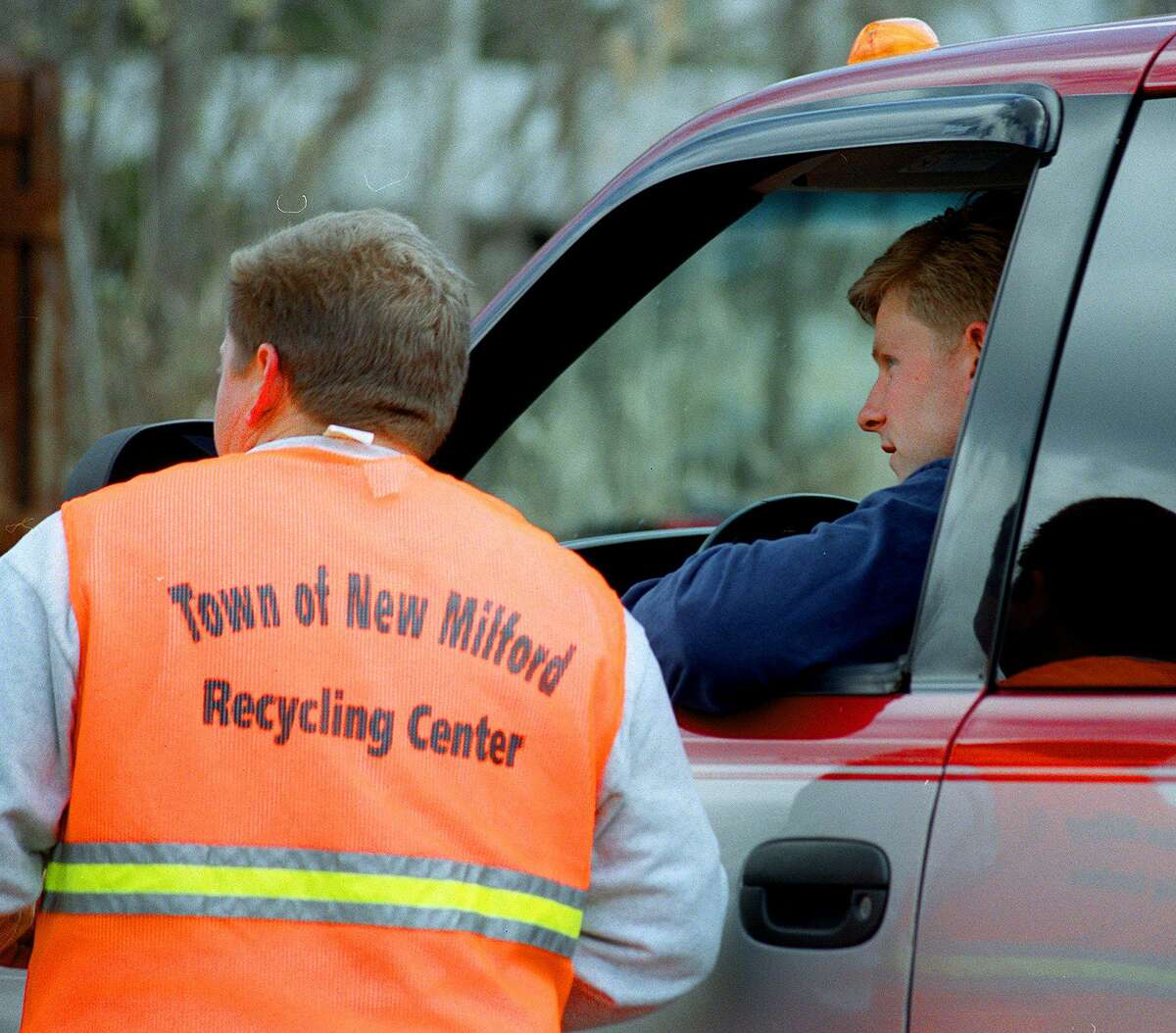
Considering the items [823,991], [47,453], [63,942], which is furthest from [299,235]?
[47,453]

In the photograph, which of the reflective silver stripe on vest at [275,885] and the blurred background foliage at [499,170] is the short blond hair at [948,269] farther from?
the blurred background foliage at [499,170]

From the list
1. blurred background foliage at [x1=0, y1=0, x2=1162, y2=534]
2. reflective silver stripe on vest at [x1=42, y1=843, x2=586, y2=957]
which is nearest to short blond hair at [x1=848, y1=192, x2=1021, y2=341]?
reflective silver stripe on vest at [x1=42, y1=843, x2=586, y2=957]

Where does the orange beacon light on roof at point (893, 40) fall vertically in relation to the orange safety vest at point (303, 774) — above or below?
above

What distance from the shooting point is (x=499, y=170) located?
11.3 metres

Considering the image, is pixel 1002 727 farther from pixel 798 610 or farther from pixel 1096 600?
pixel 798 610

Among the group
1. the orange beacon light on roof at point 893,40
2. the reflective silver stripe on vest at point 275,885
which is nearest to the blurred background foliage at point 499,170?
the orange beacon light on roof at point 893,40

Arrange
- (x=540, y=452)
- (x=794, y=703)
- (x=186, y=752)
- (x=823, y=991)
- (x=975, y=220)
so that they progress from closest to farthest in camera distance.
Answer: (x=186, y=752) → (x=823, y=991) → (x=794, y=703) → (x=975, y=220) → (x=540, y=452)

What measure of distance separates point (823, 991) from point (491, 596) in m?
0.55

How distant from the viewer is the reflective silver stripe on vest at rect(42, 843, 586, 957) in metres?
1.58

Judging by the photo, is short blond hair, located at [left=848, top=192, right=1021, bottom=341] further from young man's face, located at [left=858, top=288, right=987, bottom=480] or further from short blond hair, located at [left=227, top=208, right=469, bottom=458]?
short blond hair, located at [left=227, top=208, right=469, bottom=458]

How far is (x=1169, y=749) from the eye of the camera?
171 centimetres

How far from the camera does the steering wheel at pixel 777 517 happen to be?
2693mm

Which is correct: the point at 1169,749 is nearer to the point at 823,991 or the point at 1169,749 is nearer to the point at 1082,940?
the point at 1082,940

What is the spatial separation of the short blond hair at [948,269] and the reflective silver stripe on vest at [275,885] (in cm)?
101
